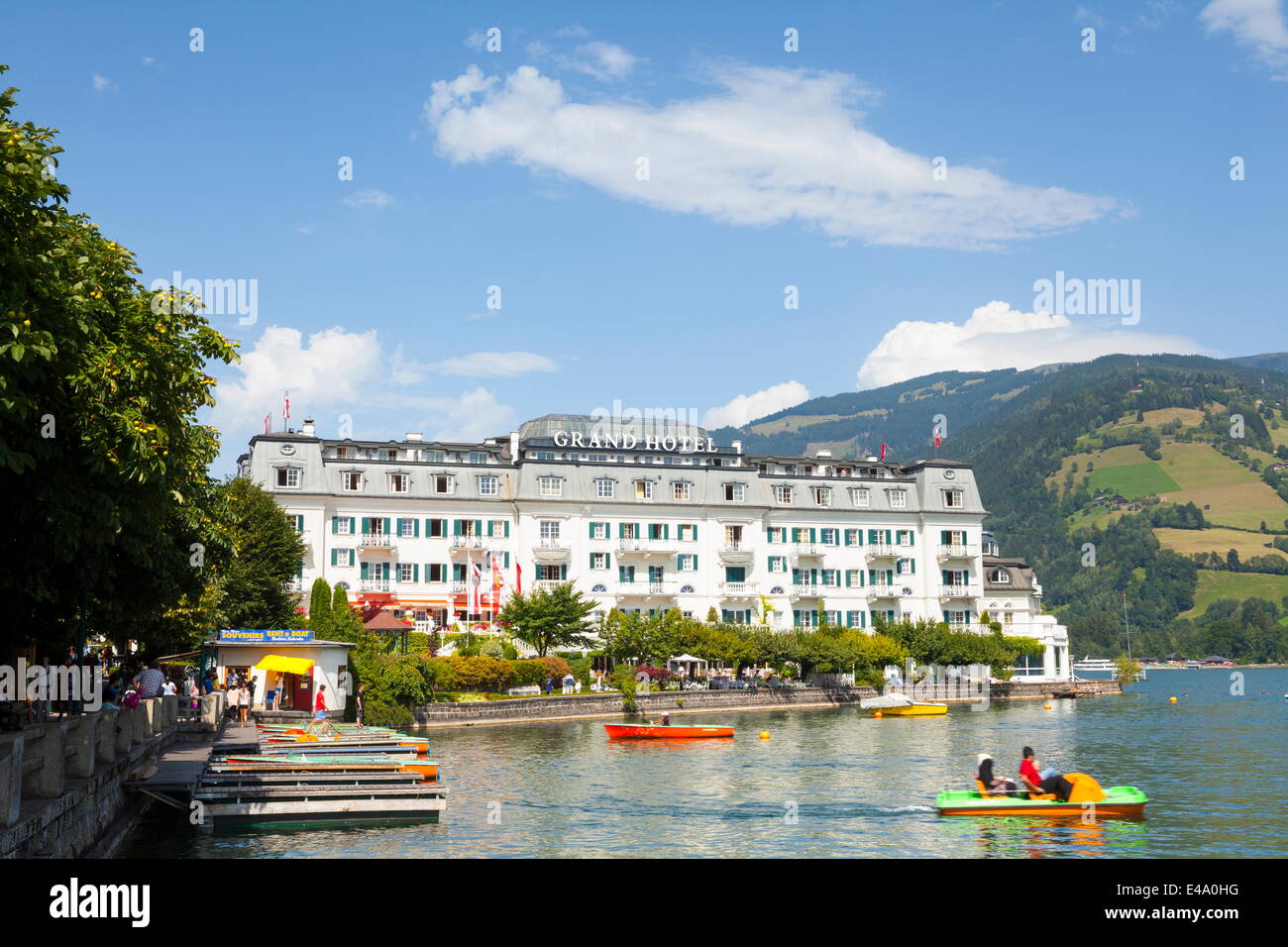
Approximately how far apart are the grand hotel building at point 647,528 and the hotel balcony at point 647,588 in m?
0.12

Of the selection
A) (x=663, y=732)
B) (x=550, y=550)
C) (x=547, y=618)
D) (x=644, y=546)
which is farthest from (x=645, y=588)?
(x=663, y=732)

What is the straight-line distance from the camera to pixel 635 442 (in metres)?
112

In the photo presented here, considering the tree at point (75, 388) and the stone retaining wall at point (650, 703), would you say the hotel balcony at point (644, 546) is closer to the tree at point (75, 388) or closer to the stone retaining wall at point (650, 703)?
the stone retaining wall at point (650, 703)

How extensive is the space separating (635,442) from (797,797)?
7609 cm

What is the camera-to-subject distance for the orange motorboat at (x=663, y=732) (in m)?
58.6

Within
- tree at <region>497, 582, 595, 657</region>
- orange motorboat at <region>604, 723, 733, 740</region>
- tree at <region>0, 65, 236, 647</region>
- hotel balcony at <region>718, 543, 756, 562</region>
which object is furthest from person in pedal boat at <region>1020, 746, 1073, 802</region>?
hotel balcony at <region>718, 543, 756, 562</region>

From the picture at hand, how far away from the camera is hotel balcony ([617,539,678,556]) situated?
9494 cm

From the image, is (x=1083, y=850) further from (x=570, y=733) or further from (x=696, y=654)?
(x=696, y=654)

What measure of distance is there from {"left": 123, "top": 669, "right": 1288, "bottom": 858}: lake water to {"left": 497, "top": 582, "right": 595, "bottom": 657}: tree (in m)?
15.4

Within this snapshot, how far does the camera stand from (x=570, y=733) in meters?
63.6

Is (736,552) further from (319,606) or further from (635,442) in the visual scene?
(319,606)

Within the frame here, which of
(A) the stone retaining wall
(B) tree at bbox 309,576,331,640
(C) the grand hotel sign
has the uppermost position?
(C) the grand hotel sign

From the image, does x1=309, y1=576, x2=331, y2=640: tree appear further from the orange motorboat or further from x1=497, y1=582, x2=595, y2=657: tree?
the orange motorboat
